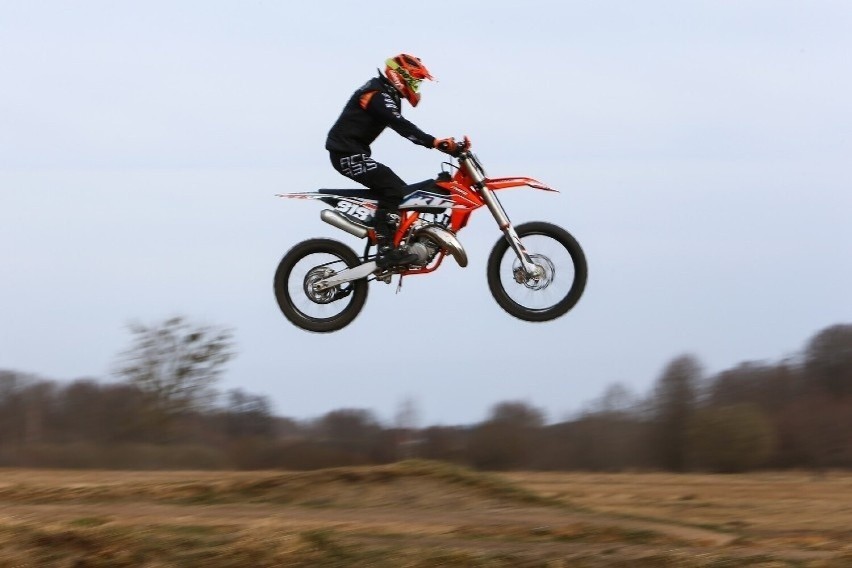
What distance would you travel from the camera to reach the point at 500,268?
1232 cm

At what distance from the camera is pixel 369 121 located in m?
12.2

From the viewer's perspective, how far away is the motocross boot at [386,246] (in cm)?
1208

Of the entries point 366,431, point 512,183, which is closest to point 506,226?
point 512,183

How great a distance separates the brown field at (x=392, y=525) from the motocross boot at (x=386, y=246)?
262cm

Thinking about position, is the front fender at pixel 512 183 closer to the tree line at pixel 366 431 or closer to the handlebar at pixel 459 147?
the handlebar at pixel 459 147

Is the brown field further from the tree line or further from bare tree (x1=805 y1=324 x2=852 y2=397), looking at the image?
bare tree (x1=805 y1=324 x2=852 y2=397)

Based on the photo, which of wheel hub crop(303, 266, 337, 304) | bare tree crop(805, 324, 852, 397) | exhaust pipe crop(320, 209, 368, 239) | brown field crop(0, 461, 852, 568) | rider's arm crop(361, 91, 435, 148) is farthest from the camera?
bare tree crop(805, 324, 852, 397)

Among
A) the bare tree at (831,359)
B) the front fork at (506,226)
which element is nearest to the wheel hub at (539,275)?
the front fork at (506,226)

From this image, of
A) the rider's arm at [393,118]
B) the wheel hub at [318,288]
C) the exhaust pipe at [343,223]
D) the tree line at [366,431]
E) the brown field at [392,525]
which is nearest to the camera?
the brown field at [392,525]

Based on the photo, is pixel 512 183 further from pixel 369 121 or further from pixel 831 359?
pixel 831 359

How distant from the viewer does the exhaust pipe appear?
12.3m

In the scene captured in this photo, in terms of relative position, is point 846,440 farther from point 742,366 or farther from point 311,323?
point 311,323

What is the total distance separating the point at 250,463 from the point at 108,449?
10.5 ft

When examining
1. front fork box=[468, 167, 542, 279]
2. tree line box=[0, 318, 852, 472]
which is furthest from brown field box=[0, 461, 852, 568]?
tree line box=[0, 318, 852, 472]
